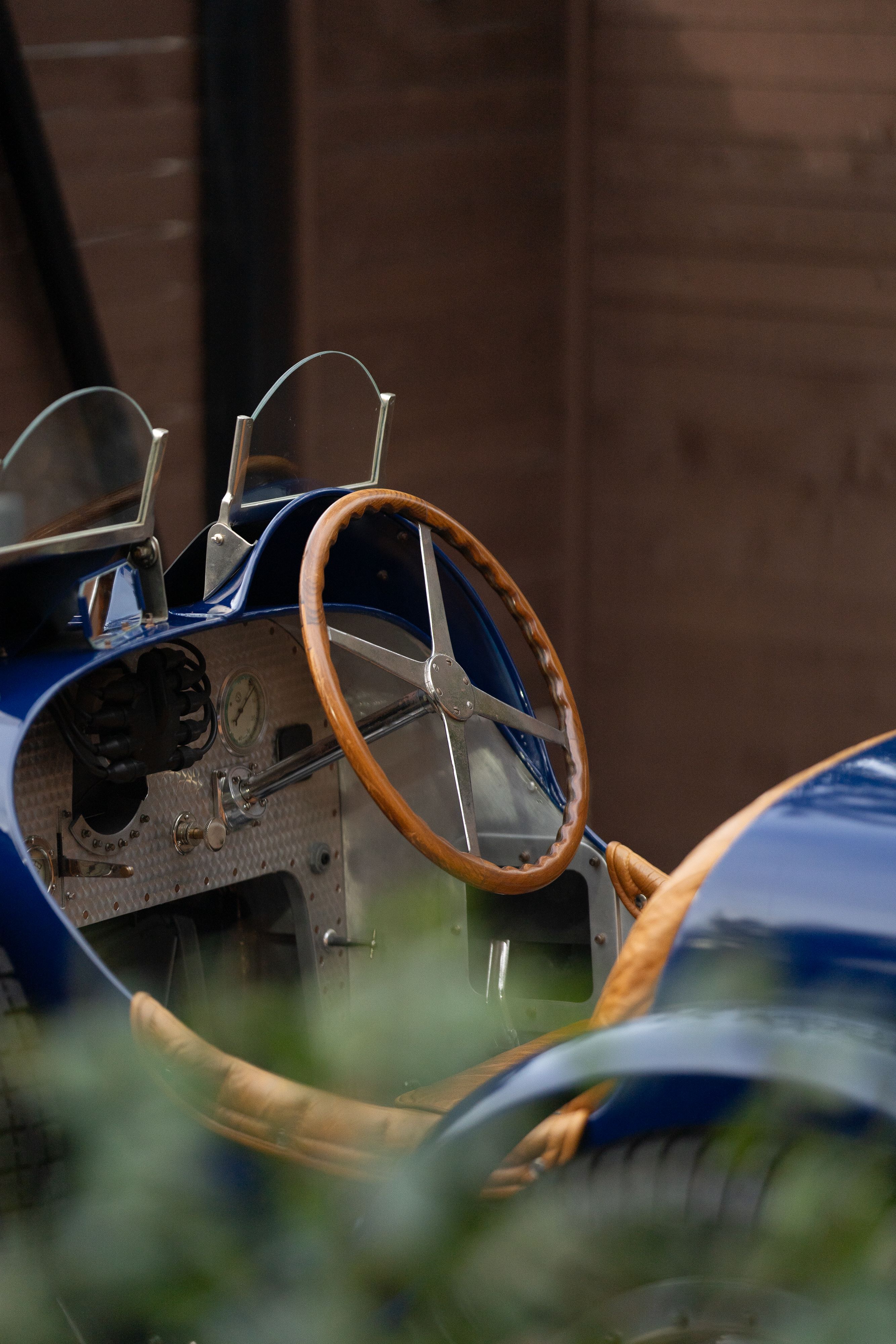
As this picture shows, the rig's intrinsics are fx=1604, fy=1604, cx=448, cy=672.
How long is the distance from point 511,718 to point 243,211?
2.00 meters

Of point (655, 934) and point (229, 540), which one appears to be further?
point (229, 540)

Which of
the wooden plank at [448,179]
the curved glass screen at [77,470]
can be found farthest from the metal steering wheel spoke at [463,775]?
the wooden plank at [448,179]

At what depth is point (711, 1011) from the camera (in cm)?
125

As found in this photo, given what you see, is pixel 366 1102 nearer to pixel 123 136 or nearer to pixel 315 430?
pixel 315 430

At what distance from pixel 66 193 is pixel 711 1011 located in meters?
2.90

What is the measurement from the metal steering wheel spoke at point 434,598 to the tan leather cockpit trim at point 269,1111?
778 mm

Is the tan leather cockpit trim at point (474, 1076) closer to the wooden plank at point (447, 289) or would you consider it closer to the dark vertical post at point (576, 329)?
the wooden plank at point (447, 289)

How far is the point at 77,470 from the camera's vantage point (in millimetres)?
2029

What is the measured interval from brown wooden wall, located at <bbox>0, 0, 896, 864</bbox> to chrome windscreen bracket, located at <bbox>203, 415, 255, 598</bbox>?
158 cm

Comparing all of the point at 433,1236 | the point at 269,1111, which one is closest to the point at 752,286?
the point at 269,1111

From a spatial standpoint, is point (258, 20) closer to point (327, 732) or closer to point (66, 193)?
point (66, 193)

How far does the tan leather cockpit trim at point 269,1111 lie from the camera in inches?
64.4

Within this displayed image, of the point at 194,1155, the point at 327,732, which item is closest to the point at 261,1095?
the point at 194,1155

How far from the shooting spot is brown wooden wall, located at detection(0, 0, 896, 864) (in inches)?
159
